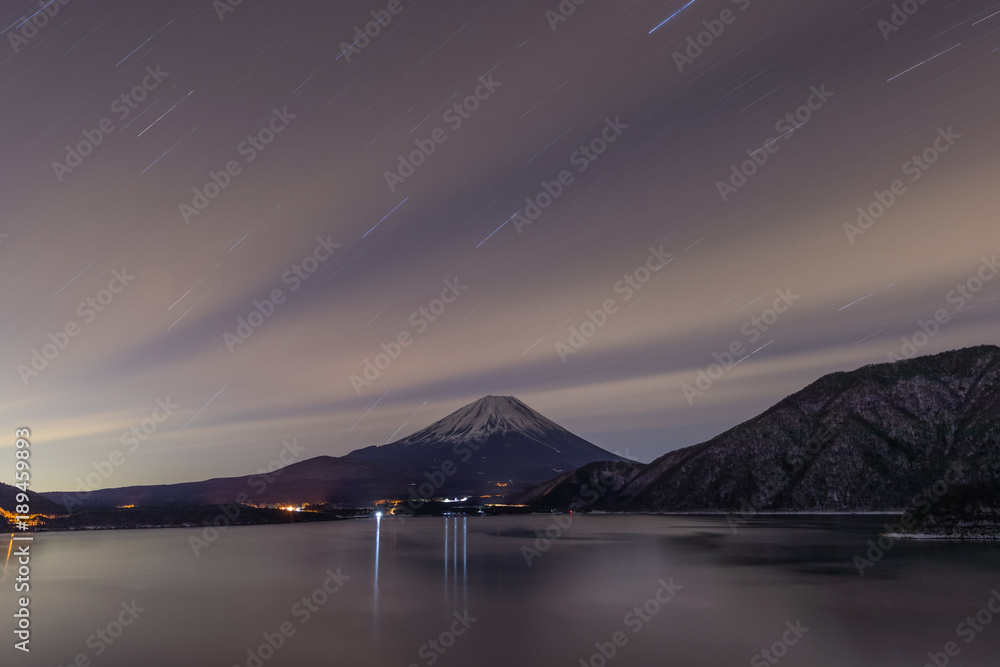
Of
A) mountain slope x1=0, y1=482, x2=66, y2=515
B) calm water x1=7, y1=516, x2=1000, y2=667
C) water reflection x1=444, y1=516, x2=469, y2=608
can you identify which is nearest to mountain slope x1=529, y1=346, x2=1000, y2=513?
calm water x1=7, y1=516, x2=1000, y2=667

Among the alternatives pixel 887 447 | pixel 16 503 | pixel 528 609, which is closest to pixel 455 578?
pixel 528 609

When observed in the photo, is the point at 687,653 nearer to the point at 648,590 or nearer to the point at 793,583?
the point at 648,590

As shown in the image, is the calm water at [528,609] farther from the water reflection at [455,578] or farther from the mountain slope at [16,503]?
the mountain slope at [16,503]

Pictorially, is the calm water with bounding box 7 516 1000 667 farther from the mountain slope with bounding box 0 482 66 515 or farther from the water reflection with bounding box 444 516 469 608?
the mountain slope with bounding box 0 482 66 515

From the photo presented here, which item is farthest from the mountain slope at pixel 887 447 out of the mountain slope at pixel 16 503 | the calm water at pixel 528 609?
the mountain slope at pixel 16 503

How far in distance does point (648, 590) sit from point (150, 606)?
30159mm

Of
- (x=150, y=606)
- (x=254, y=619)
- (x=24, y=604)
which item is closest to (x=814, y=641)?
(x=254, y=619)

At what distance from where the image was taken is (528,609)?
36375 millimetres

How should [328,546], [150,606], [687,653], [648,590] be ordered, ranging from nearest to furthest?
[687,653], [150,606], [648,590], [328,546]

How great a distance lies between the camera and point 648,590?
143ft

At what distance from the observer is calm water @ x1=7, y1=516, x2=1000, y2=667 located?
1025 inches

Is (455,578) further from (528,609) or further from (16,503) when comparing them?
(16,503)

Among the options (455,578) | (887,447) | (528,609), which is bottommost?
(455,578)

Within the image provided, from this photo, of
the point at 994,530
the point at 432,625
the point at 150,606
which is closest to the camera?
the point at 432,625
